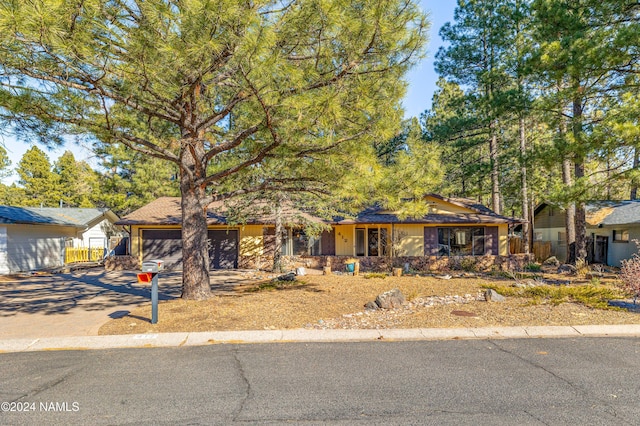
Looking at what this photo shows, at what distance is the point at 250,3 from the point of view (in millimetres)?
5707

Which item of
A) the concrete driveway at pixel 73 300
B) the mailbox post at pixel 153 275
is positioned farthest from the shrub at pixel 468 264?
the mailbox post at pixel 153 275

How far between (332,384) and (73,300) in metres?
8.52

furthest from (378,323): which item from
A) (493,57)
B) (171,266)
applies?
(493,57)

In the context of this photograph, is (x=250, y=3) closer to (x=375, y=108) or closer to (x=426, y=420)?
(x=375, y=108)

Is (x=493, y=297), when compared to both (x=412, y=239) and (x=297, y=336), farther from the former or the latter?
(x=412, y=239)

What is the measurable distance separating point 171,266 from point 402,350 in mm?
14489

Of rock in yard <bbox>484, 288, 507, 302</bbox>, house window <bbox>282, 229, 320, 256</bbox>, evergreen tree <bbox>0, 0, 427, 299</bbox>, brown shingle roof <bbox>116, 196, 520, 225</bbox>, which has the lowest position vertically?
rock in yard <bbox>484, 288, 507, 302</bbox>

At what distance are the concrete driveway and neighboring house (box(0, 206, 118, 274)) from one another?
8.75 feet

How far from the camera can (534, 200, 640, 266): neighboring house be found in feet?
56.3

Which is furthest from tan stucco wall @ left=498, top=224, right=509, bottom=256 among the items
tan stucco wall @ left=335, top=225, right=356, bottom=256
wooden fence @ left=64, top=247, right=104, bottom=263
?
wooden fence @ left=64, top=247, right=104, bottom=263

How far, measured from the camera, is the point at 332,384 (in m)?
4.18

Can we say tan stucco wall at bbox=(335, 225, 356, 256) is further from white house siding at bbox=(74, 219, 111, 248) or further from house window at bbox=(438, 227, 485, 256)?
white house siding at bbox=(74, 219, 111, 248)

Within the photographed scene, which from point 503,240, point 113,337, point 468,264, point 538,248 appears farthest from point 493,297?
point 538,248

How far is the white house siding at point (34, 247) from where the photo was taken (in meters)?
16.4
